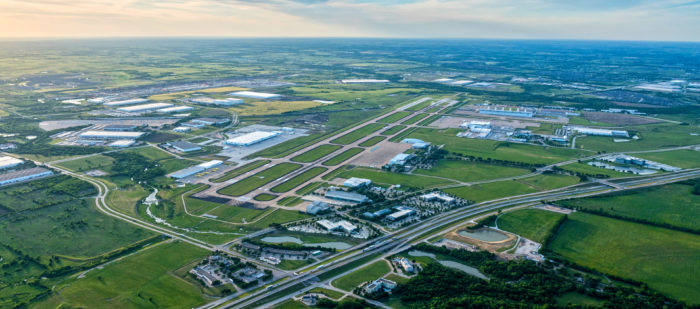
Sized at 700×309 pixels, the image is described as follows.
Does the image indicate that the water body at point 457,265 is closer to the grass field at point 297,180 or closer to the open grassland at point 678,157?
the grass field at point 297,180

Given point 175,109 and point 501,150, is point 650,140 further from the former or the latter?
point 175,109

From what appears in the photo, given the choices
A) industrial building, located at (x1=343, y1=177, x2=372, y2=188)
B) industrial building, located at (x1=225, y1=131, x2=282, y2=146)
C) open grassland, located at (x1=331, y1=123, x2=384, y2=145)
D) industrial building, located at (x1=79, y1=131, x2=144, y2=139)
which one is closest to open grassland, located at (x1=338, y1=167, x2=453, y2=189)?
industrial building, located at (x1=343, y1=177, x2=372, y2=188)

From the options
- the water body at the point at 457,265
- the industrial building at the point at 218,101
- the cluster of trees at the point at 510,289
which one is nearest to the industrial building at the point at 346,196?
the water body at the point at 457,265

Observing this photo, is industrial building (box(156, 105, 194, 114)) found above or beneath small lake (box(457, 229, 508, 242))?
above

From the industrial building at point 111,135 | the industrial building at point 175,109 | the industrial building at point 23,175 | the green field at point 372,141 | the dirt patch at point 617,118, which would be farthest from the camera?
the industrial building at point 175,109

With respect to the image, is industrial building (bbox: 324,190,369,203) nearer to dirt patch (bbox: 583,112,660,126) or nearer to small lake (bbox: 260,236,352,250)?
small lake (bbox: 260,236,352,250)

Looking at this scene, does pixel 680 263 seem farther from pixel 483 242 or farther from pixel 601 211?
pixel 483 242

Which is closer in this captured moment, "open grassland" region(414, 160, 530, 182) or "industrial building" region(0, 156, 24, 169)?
"open grassland" region(414, 160, 530, 182)
